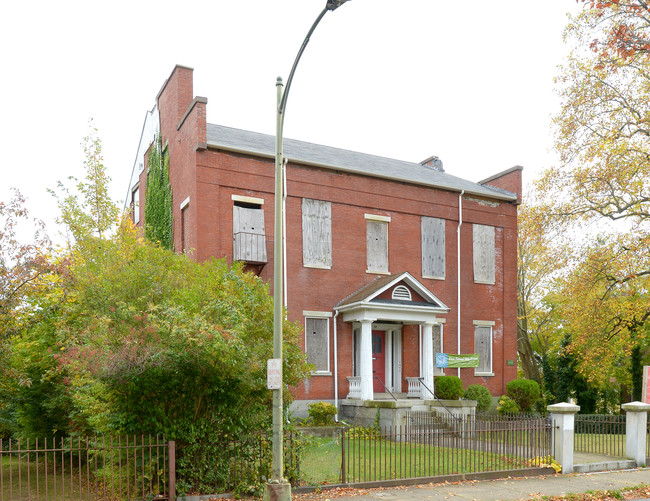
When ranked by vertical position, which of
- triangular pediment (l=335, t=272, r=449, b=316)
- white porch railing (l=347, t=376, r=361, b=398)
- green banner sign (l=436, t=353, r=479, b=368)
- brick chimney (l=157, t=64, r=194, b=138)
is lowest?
white porch railing (l=347, t=376, r=361, b=398)

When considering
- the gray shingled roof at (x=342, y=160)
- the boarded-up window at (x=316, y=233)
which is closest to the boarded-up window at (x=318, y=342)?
the boarded-up window at (x=316, y=233)

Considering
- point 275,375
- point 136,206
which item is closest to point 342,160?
point 136,206

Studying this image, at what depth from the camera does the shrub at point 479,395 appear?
24297 mm

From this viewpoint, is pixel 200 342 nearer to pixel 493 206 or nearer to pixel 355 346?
pixel 355 346

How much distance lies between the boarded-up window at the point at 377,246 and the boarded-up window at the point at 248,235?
181 inches

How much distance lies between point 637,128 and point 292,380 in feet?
56.6

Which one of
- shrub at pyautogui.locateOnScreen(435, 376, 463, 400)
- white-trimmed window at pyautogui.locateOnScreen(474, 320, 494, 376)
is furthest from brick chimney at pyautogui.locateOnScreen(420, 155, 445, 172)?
shrub at pyautogui.locateOnScreen(435, 376, 463, 400)

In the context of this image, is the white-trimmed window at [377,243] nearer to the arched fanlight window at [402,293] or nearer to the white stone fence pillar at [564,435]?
the arched fanlight window at [402,293]

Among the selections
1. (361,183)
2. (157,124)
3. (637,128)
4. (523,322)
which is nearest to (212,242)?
(361,183)

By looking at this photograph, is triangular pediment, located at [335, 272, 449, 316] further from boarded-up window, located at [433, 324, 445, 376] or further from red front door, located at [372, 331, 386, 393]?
red front door, located at [372, 331, 386, 393]

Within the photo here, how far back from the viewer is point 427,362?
23156mm

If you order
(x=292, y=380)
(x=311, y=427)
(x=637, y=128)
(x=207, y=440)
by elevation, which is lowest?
(x=311, y=427)

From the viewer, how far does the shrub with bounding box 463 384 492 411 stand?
2430cm

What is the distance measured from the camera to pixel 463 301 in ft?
85.7
